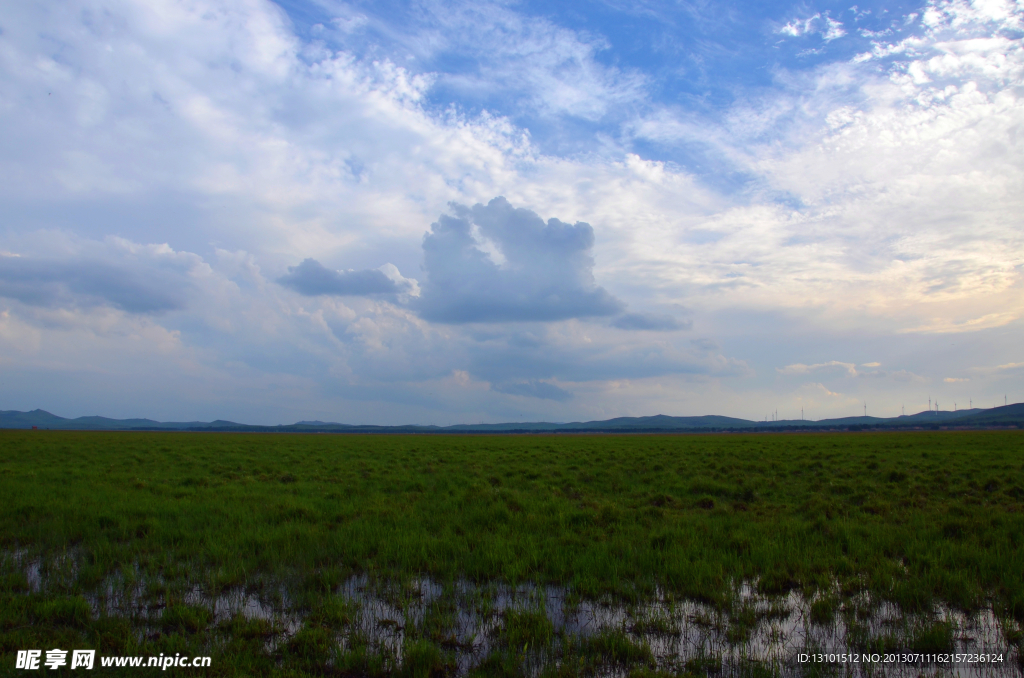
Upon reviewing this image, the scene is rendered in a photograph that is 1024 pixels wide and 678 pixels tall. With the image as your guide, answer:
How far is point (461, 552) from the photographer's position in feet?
29.6

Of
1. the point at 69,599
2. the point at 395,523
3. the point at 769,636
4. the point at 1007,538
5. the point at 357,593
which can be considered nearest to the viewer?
the point at 769,636

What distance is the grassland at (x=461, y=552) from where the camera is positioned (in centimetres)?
561

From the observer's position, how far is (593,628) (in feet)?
20.0

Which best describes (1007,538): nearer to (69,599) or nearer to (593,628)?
(593,628)

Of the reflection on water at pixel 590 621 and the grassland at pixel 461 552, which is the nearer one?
the reflection on water at pixel 590 621

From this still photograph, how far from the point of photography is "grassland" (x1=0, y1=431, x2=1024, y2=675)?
18.4ft

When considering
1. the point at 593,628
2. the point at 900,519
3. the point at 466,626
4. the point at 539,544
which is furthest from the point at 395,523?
the point at 900,519

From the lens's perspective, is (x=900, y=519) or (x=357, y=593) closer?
(x=357, y=593)

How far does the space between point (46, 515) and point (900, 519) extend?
19914 millimetres

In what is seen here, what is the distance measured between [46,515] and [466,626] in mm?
11991

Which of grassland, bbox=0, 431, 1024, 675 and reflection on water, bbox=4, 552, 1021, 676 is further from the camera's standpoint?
grassland, bbox=0, 431, 1024, 675

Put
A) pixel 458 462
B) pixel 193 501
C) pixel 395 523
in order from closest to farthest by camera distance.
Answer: pixel 395 523
pixel 193 501
pixel 458 462

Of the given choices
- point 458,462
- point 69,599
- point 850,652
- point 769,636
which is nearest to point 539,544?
point 769,636

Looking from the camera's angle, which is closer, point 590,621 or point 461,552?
point 590,621
